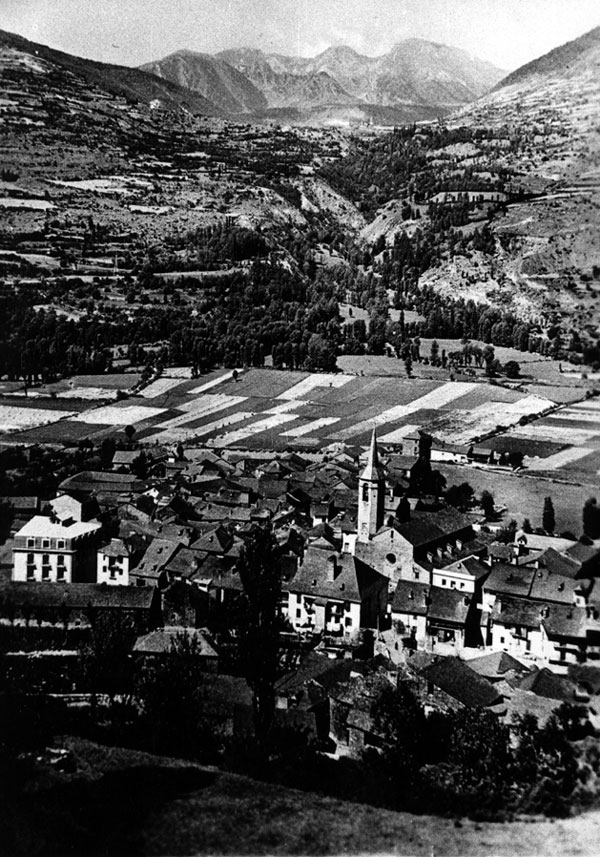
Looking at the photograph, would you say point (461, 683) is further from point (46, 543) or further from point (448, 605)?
point (46, 543)

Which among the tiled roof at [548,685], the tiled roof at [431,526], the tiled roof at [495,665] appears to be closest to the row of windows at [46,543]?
the tiled roof at [431,526]

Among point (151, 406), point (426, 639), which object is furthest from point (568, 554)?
point (151, 406)

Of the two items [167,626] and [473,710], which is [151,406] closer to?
[167,626]

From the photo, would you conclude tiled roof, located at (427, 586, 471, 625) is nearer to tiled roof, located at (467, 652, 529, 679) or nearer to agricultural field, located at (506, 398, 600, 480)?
tiled roof, located at (467, 652, 529, 679)

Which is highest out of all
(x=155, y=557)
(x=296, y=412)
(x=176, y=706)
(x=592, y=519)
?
(x=592, y=519)

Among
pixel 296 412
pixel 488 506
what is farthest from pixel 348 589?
pixel 296 412

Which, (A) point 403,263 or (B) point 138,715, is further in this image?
(A) point 403,263
